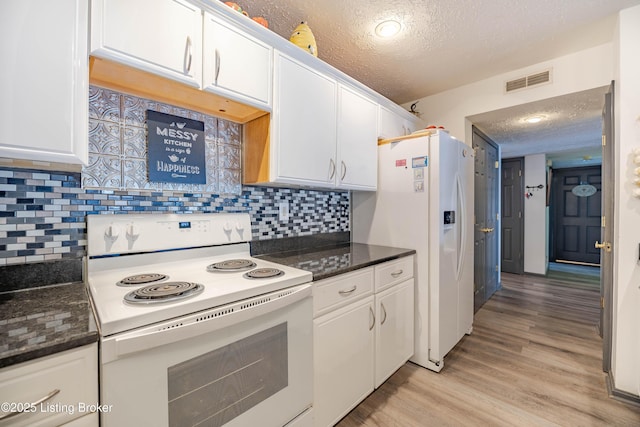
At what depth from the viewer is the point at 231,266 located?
138 centimetres

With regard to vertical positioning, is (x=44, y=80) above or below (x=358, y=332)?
above

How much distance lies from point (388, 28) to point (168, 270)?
6.50 ft

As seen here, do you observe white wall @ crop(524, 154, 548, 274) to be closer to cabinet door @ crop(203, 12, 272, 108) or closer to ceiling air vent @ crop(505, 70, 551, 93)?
ceiling air vent @ crop(505, 70, 551, 93)

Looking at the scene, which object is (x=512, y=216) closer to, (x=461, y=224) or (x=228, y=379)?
(x=461, y=224)

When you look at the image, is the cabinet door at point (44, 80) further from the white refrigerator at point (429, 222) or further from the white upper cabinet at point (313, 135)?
the white refrigerator at point (429, 222)

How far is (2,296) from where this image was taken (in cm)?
100

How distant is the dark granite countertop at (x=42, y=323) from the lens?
643 millimetres

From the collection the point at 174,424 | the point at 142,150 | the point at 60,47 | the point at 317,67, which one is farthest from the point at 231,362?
the point at 317,67

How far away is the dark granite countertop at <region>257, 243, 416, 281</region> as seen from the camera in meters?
1.46

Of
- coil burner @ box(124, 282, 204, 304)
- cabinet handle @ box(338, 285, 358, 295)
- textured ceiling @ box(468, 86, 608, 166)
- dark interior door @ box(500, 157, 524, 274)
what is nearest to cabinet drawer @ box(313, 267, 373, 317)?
cabinet handle @ box(338, 285, 358, 295)

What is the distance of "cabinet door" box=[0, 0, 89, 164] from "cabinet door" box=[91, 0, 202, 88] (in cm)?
6

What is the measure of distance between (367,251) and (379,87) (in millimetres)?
1699

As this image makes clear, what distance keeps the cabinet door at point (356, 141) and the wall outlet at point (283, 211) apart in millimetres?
420

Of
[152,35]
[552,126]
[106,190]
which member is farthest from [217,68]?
[552,126]
